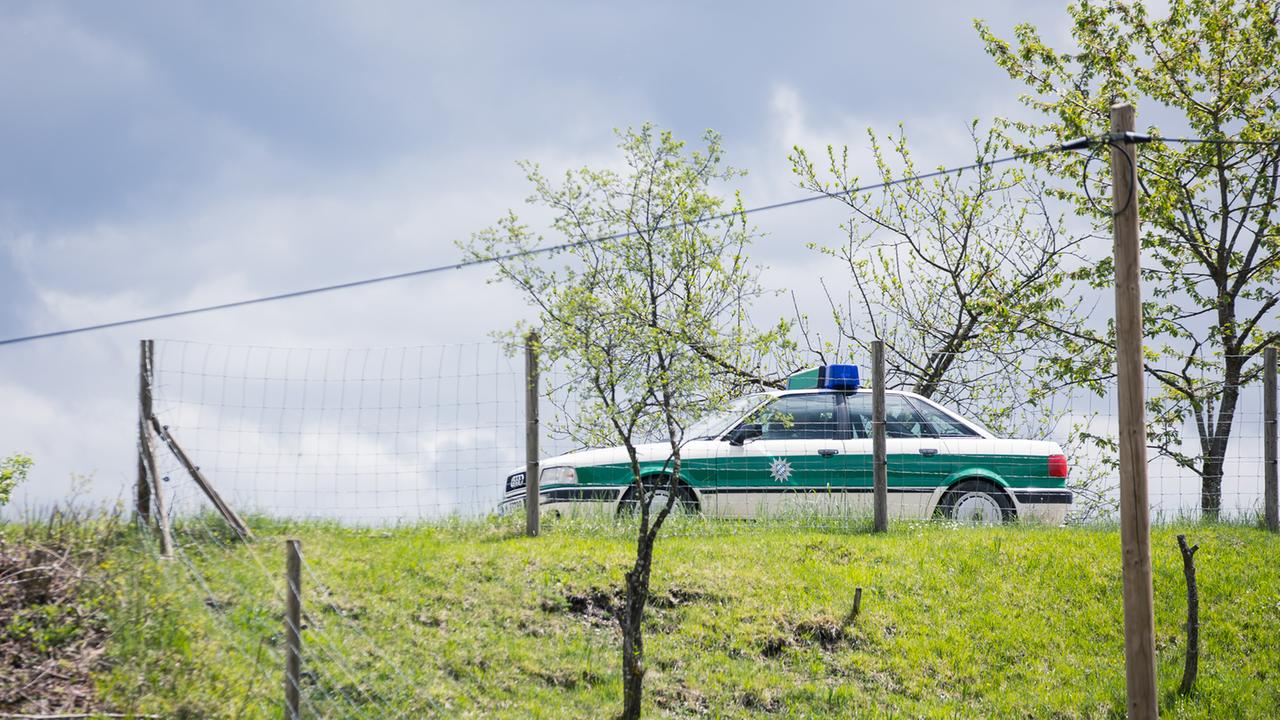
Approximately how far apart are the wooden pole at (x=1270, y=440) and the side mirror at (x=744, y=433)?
6.28 meters

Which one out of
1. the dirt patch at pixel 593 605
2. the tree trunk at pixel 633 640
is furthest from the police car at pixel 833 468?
the tree trunk at pixel 633 640

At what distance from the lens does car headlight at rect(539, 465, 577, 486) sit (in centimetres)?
1183

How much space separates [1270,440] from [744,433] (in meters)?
6.57

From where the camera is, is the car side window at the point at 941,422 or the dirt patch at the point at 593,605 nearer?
the dirt patch at the point at 593,605

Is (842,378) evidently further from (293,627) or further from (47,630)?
(47,630)

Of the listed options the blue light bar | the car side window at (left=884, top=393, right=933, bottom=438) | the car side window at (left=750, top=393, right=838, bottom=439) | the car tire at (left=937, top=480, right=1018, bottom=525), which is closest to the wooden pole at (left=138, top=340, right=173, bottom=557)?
the car side window at (left=750, top=393, right=838, bottom=439)

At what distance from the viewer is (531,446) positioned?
451 inches

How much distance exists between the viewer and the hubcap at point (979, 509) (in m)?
12.3

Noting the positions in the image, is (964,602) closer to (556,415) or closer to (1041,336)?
(556,415)

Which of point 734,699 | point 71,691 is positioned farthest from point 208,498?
point 734,699

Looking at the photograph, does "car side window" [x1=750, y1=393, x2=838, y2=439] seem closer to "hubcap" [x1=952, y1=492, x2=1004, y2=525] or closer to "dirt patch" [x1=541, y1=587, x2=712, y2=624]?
"hubcap" [x1=952, y1=492, x2=1004, y2=525]

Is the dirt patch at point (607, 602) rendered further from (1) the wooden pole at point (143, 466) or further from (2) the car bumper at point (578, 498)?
(1) the wooden pole at point (143, 466)

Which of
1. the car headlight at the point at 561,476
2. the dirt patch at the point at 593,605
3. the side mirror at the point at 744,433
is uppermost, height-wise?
the side mirror at the point at 744,433

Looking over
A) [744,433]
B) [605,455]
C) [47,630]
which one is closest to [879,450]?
[744,433]
